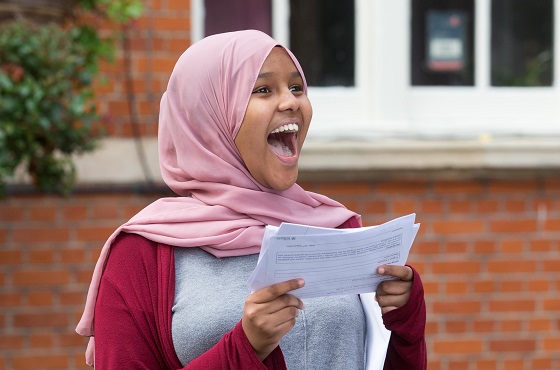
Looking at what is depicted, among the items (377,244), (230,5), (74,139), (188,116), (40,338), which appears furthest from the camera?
(230,5)

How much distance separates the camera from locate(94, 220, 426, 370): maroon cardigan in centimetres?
199

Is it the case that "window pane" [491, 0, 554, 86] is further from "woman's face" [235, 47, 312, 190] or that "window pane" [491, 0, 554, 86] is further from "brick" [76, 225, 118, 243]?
"woman's face" [235, 47, 312, 190]

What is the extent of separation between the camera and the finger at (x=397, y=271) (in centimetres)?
200

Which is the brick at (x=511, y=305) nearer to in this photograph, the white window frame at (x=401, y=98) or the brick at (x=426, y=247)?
the brick at (x=426, y=247)

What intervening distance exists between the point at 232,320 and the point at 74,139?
189 cm

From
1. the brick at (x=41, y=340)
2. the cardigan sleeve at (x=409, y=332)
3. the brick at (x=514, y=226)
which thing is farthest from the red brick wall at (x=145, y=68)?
the cardigan sleeve at (x=409, y=332)

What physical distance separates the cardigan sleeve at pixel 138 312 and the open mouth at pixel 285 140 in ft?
1.10

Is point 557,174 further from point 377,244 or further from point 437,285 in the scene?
point 377,244

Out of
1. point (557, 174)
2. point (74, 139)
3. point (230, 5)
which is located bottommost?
point (557, 174)

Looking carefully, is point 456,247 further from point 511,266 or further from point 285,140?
point 285,140

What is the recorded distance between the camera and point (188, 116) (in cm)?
223

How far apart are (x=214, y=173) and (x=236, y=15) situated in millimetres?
2773

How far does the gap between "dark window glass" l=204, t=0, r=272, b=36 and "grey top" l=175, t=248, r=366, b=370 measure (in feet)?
9.17

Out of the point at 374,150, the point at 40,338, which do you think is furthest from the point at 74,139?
the point at 374,150
